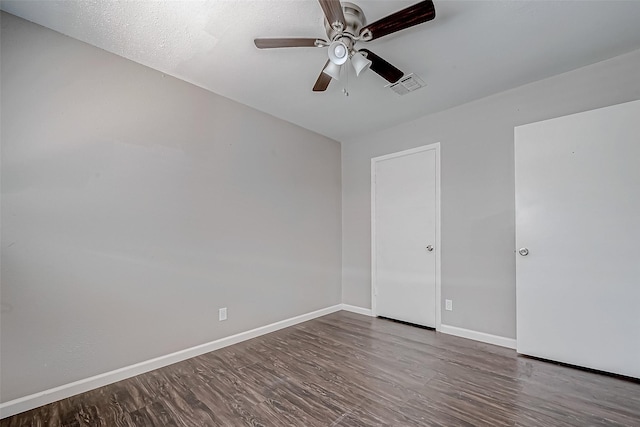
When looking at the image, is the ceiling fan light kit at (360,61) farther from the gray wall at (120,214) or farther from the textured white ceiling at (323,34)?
the gray wall at (120,214)

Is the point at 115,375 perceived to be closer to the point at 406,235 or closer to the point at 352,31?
the point at 352,31

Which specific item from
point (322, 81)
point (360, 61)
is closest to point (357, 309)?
point (322, 81)

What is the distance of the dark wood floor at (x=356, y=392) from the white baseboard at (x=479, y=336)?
98 mm

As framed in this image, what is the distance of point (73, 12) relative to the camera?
189cm

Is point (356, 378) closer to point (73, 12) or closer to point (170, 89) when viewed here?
point (170, 89)

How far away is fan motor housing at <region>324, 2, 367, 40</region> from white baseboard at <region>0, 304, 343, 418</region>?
2792 mm

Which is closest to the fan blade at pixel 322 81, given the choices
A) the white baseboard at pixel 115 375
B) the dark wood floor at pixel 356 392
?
the dark wood floor at pixel 356 392

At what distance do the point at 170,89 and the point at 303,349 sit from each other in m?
2.68

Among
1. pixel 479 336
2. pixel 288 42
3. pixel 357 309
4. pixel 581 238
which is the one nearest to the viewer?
pixel 288 42

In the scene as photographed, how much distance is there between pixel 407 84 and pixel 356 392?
2585mm

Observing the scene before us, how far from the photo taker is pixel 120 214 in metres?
2.32

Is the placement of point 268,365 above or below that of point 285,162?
below

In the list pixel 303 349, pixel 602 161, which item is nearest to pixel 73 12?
pixel 303 349

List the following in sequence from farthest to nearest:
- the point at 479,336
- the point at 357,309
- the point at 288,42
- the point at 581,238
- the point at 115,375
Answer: the point at 357,309, the point at 479,336, the point at 581,238, the point at 115,375, the point at 288,42
